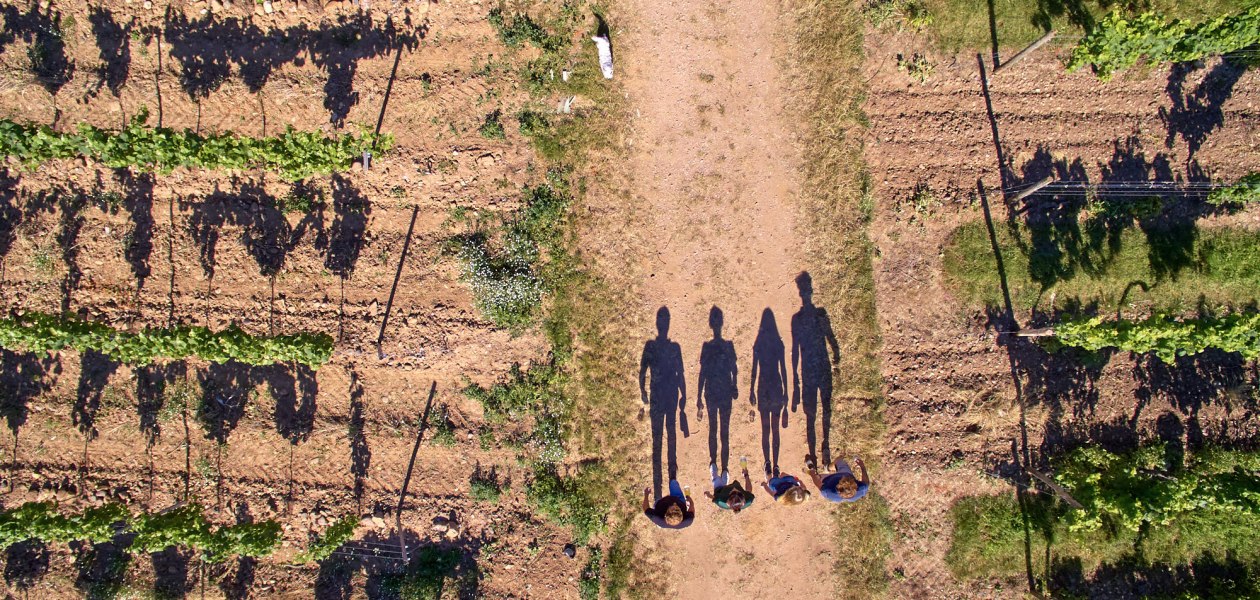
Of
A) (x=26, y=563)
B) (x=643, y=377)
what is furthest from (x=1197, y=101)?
(x=26, y=563)

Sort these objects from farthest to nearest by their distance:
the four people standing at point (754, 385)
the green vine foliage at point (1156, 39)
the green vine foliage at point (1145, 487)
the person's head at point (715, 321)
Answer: the person's head at point (715, 321) → the four people standing at point (754, 385) → the green vine foliage at point (1156, 39) → the green vine foliage at point (1145, 487)

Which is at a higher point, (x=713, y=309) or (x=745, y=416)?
(x=713, y=309)

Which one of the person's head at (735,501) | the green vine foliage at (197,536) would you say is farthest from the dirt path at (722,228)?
the green vine foliage at (197,536)

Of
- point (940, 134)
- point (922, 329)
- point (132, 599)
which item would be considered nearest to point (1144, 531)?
→ point (922, 329)

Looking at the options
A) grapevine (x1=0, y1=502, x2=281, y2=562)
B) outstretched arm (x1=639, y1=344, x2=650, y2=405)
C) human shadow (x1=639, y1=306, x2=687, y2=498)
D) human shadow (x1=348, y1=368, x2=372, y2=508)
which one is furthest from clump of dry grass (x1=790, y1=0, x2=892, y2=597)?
grapevine (x1=0, y1=502, x2=281, y2=562)

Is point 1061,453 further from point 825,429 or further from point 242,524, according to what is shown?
point 242,524

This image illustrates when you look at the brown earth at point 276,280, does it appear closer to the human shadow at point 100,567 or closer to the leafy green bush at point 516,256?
the human shadow at point 100,567

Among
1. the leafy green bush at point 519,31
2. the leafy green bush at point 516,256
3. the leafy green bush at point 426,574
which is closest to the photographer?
the leafy green bush at point 426,574
